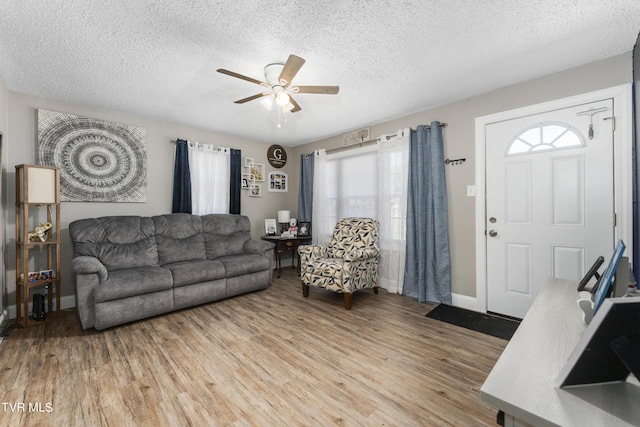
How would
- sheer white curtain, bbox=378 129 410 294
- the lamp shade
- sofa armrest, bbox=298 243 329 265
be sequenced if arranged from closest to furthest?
sofa armrest, bbox=298 243 329 265, sheer white curtain, bbox=378 129 410 294, the lamp shade

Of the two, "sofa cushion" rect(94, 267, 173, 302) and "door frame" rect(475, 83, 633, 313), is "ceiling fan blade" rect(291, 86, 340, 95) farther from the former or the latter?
"sofa cushion" rect(94, 267, 173, 302)

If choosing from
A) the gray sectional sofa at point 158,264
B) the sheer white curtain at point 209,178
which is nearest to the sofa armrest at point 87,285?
the gray sectional sofa at point 158,264

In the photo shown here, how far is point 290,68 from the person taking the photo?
6.45 ft

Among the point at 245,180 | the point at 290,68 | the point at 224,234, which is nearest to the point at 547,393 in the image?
the point at 290,68

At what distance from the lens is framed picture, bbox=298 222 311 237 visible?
478 centimetres

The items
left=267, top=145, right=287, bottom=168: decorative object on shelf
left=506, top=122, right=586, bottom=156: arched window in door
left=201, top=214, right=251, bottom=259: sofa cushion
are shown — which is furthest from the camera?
left=267, top=145, right=287, bottom=168: decorative object on shelf

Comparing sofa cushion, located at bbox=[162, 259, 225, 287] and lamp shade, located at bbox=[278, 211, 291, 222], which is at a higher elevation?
lamp shade, located at bbox=[278, 211, 291, 222]

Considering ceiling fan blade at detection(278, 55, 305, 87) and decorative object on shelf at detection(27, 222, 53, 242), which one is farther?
decorative object on shelf at detection(27, 222, 53, 242)

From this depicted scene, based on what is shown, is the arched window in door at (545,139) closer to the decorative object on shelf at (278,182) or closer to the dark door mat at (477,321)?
the dark door mat at (477,321)

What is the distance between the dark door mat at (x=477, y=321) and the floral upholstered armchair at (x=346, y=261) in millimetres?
836

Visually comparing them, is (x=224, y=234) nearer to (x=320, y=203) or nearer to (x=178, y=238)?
(x=178, y=238)

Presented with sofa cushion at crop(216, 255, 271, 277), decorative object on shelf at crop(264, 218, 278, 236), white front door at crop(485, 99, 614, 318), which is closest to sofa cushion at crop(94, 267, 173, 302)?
sofa cushion at crop(216, 255, 271, 277)

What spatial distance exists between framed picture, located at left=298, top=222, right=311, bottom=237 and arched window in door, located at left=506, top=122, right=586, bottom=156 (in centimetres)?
309

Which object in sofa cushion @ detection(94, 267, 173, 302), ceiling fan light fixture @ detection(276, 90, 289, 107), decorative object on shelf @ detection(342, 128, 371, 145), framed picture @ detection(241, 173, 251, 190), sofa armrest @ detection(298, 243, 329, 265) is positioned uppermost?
decorative object on shelf @ detection(342, 128, 371, 145)
